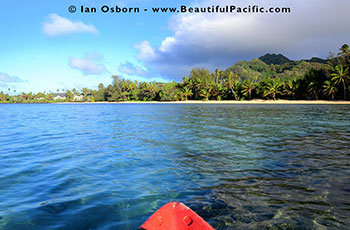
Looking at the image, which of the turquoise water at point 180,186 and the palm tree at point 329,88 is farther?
the palm tree at point 329,88

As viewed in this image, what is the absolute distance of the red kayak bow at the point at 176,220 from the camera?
2.91 metres

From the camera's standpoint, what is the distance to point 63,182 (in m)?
6.04

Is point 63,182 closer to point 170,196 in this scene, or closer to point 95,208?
point 95,208

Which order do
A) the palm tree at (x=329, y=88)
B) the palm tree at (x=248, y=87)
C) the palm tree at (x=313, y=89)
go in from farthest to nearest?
1. the palm tree at (x=248, y=87)
2. the palm tree at (x=313, y=89)
3. the palm tree at (x=329, y=88)

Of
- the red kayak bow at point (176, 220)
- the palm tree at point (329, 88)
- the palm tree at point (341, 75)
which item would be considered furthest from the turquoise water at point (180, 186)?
the palm tree at point (329, 88)

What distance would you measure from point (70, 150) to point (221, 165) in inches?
280

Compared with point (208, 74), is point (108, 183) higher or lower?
lower

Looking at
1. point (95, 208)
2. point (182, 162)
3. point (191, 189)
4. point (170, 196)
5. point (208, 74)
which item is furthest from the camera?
point (208, 74)

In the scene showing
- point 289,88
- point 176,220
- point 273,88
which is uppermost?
point 273,88

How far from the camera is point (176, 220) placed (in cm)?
295

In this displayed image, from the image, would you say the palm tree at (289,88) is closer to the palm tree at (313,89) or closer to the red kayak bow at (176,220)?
the palm tree at (313,89)

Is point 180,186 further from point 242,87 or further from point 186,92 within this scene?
point 186,92

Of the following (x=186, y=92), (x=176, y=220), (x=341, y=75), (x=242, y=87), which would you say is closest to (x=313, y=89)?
(x=341, y=75)

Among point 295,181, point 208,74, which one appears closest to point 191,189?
point 295,181
